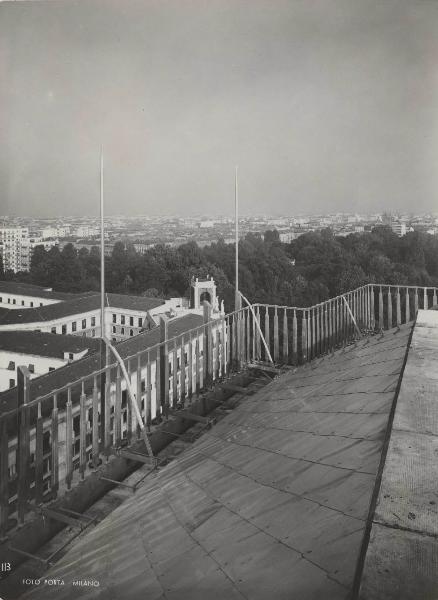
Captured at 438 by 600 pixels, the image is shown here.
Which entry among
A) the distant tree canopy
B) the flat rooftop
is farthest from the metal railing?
the distant tree canopy

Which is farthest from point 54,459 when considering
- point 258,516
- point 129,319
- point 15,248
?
point 129,319

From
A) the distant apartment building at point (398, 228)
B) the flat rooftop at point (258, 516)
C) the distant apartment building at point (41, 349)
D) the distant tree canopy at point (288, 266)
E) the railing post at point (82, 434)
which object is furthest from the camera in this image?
the distant apartment building at point (398, 228)

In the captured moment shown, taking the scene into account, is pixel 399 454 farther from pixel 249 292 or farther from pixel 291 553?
pixel 249 292

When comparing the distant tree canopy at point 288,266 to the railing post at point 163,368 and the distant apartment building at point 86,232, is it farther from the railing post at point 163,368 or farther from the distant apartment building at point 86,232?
the railing post at point 163,368

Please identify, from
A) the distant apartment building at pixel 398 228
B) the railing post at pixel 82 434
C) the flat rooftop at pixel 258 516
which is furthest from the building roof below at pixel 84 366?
the distant apartment building at pixel 398 228

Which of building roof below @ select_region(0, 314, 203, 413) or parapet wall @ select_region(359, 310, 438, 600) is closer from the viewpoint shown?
parapet wall @ select_region(359, 310, 438, 600)

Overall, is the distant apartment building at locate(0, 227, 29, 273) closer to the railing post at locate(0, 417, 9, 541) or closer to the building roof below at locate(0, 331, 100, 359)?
the building roof below at locate(0, 331, 100, 359)

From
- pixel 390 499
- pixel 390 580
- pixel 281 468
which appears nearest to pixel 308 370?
pixel 281 468
